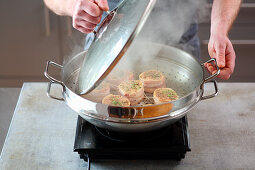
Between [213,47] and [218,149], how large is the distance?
541 millimetres

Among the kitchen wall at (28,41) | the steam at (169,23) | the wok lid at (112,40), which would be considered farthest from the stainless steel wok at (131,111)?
the kitchen wall at (28,41)

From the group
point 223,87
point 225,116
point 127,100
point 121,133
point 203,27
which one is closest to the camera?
point 121,133

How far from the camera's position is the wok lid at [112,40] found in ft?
3.73

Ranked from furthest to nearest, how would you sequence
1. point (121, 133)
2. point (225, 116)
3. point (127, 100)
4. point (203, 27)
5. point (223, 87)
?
point (203, 27)
point (223, 87)
point (225, 116)
point (127, 100)
point (121, 133)

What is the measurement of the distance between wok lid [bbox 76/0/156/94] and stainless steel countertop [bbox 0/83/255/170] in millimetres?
309

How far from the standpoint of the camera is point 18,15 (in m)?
3.50

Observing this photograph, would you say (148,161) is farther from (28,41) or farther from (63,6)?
(28,41)

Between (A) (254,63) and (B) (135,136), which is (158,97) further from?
(A) (254,63)

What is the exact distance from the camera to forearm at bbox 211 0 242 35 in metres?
1.82

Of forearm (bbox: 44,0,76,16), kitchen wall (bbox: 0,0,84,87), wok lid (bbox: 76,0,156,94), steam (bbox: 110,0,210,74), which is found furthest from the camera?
kitchen wall (bbox: 0,0,84,87)

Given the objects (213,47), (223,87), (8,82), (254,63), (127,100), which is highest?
(213,47)

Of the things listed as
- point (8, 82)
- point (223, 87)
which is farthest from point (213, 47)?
point (8, 82)

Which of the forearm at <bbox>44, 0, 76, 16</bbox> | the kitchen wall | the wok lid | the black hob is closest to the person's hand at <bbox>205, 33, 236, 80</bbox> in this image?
the black hob

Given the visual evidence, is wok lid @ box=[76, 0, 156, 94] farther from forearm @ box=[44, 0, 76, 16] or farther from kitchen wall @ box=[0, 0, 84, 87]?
kitchen wall @ box=[0, 0, 84, 87]
